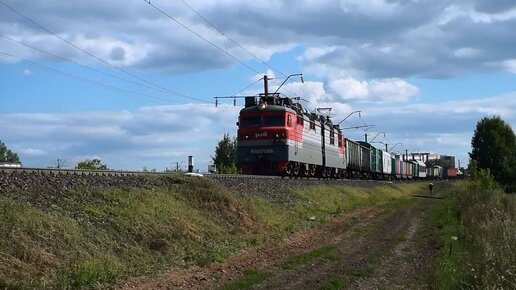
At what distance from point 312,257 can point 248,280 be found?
3586mm

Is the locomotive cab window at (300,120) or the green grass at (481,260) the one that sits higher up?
the locomotive cab window at (300,120)

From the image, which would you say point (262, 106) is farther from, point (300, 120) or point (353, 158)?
point (353, 158)

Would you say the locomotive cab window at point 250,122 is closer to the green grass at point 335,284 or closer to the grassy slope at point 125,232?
the grassy slope at point 125,232

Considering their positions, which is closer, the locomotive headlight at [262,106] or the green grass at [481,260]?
the green grass at [481,260]

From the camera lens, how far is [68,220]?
12.0 metres

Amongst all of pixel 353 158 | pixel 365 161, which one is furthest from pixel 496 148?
pixel 353 158

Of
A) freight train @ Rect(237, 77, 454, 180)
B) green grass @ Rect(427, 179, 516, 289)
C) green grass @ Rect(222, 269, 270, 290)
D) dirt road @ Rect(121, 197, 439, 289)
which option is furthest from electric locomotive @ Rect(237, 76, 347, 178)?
green grass @ Rect(222, 269, 270, 290)

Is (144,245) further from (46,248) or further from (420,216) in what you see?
(420,216)

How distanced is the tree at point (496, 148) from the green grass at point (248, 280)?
197 feet

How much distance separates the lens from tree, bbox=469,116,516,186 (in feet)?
227

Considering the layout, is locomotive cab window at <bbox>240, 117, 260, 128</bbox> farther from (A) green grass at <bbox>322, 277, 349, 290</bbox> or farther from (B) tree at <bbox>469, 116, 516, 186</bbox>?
(B) tree at <bbox>469, 116, 516, 186</bbox>

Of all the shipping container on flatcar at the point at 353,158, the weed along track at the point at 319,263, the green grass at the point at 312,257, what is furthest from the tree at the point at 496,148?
the green grass at the point at 312,257

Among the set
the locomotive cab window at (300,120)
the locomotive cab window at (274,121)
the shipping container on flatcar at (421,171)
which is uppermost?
the locomotive cab window at (300,120)

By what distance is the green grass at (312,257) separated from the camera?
14.3 m
